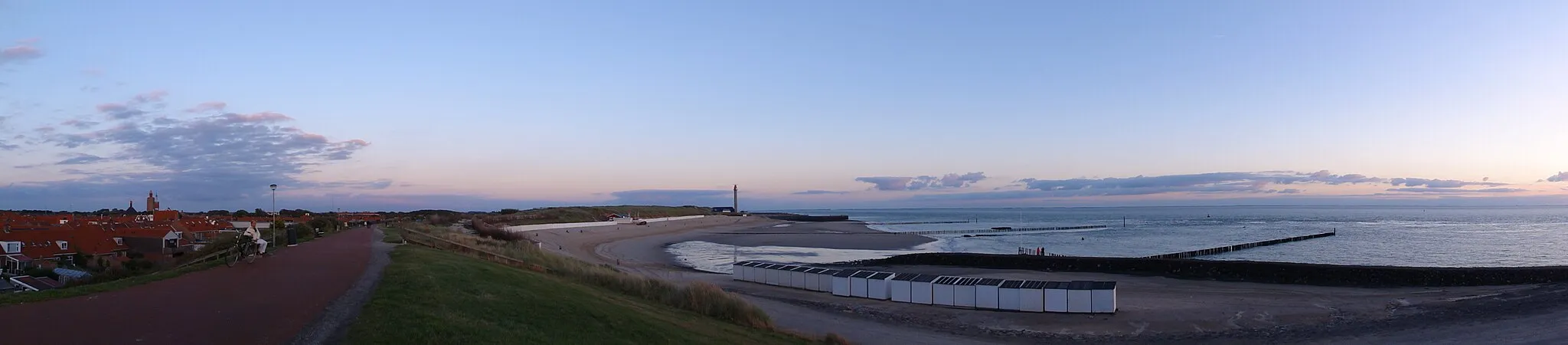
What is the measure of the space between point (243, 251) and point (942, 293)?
19444mm

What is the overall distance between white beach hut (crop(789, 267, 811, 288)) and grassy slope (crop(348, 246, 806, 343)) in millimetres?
11101

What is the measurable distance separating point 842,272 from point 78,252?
32394 mm

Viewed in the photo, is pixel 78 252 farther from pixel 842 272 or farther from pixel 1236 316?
pixel 1236 316

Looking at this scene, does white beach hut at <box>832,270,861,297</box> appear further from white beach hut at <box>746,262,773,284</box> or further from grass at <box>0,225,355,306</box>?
grass at <box>0,225,355,306</box>

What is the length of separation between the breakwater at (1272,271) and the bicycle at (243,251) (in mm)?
27650

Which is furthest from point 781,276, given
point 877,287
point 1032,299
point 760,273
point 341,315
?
point 341,315

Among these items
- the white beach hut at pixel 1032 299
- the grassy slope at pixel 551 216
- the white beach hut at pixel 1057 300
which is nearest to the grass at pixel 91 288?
the white beach hut at pixel 1032 299

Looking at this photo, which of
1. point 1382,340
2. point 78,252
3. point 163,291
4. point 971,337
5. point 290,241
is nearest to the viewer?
point 163,291

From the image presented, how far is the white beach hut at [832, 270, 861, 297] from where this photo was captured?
27453 mm

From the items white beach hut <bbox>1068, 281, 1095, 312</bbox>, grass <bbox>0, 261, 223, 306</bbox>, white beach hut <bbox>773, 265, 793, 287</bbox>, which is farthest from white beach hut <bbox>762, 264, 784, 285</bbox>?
grass <bbox>0, 261, 223, 306</bbox>

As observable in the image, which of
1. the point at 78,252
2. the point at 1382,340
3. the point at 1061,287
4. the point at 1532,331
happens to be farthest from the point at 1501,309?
the point at 78,252

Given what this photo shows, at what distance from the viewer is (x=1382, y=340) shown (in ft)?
61.6

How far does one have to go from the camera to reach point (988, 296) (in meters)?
24.3

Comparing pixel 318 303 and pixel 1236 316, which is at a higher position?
pixel 318 303
